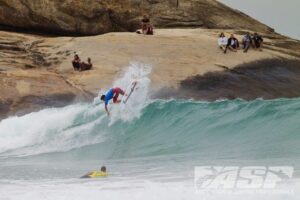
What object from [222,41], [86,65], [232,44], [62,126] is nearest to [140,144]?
[62,126]

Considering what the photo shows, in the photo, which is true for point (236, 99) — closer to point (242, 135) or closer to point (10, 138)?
point (242, 135)

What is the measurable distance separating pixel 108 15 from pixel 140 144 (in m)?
10.8

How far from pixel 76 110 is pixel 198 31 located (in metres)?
7.37

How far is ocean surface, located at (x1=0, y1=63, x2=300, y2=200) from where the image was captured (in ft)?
29.7

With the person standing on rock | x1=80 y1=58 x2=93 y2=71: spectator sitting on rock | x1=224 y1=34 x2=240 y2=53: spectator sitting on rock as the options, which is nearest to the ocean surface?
x1=80 y1=58 x2=93 y2=71: spectator sitting on rock

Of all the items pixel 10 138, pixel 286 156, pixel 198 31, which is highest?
pixel 198 31

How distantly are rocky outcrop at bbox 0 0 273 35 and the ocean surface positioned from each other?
4.97 m

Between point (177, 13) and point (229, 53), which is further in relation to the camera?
point (177, 13)

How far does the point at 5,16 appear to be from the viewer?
A: 23.8 m

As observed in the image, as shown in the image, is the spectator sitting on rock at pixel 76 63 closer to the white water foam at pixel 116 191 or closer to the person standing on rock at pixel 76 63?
the person standing on rock at pixel 76 63

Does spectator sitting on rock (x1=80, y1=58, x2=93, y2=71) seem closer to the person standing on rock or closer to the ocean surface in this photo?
the person standing on rock

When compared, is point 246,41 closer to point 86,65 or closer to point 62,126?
point 86,65

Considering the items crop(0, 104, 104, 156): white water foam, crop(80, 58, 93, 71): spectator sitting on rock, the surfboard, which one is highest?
crop(80, 58, 93, 71): spectator sitting on rock

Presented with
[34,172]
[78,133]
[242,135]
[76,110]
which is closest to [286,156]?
[242,135]
